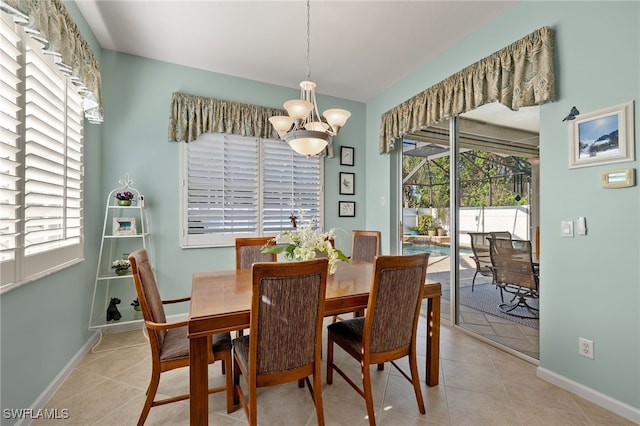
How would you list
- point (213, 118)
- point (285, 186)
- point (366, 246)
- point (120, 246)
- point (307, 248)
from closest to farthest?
point (307, 248) → point (120, 246) → point (366, 246) → point (213, 118) → point (285, 186)

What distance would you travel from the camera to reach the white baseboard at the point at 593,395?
1703 mm

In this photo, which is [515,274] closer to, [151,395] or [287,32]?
[151,395]

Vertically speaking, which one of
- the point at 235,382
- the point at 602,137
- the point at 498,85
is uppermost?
the point at 498,85

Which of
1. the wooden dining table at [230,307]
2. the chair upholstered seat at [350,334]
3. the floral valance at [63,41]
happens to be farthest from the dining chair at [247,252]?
the floral valance at [63,41]

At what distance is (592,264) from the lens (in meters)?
1.88

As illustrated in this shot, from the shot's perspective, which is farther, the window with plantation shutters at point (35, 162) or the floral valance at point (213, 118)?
the floral valance at point (213, 118)

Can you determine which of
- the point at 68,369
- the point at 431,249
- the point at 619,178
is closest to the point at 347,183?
the point at 431,249

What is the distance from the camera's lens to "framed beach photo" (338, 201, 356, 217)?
4.21 metres

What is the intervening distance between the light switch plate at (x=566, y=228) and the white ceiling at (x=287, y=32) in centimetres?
183

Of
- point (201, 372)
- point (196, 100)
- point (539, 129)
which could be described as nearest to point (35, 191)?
point (201, 372)

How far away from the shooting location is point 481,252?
9.38 ft

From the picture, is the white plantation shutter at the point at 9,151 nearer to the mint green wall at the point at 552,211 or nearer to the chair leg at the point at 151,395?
the mint green wall at the point at 552,211

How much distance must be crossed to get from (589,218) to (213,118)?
11.8 feet

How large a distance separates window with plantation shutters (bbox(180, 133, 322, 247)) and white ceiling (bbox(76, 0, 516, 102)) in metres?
0.94
